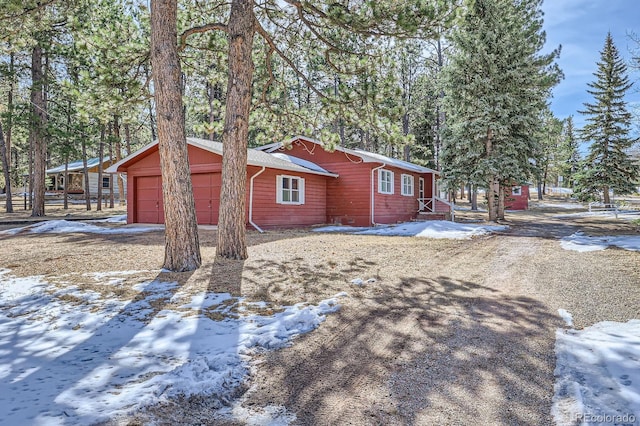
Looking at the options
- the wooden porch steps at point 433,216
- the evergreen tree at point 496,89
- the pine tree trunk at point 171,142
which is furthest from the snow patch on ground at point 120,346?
the wooden porch steps at point 433,216

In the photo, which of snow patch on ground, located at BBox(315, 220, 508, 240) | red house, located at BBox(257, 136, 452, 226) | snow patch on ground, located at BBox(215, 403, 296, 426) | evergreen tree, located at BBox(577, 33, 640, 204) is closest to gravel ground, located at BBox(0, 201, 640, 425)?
snow patch on ground, located at BBox(215, 403, 296, 426)

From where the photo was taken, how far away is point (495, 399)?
8.09ft

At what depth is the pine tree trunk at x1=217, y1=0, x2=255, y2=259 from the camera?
6791mm

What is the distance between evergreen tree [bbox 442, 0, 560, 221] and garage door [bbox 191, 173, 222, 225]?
35.5 ft

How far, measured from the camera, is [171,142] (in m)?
5.95

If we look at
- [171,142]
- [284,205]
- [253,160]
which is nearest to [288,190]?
[284,205]

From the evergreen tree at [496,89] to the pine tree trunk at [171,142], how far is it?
13479 mm

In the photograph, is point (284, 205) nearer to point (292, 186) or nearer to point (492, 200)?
point (292, 186)

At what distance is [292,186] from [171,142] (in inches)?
383

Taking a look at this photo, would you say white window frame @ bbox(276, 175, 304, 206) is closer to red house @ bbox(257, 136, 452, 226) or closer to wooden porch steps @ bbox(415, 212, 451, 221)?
red house @ bbox(257, 136, 452, 226)

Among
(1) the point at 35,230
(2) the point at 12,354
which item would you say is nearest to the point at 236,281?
(2) the point at 12,354

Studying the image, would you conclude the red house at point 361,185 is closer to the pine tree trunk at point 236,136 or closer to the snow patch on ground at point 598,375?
the pine tree trunk at point 236,136

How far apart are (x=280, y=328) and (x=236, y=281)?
6.48 feet

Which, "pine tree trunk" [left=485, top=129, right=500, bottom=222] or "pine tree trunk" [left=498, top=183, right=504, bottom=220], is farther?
→ "pine tree trunk" [left=498, top=183, right=504, bottom=220]
